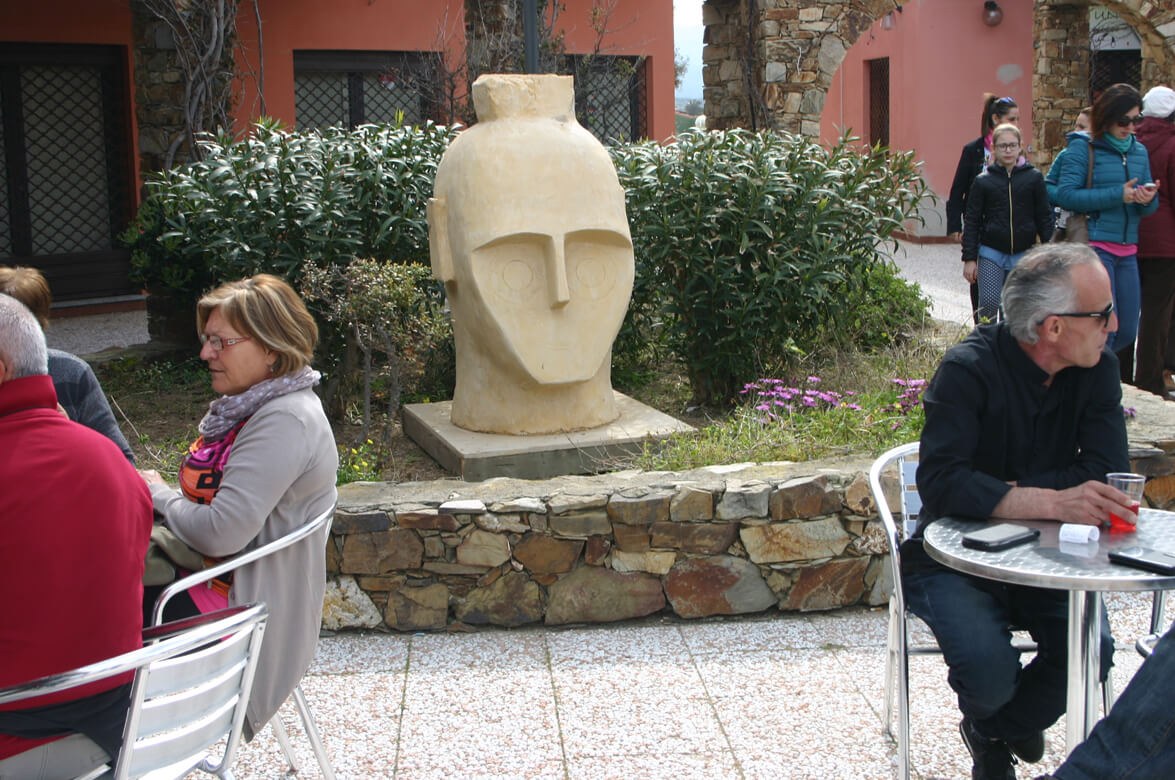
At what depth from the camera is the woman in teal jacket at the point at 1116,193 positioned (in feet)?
20.2

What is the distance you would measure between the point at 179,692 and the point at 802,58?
Answer: 39.1 ft

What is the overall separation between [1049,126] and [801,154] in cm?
938

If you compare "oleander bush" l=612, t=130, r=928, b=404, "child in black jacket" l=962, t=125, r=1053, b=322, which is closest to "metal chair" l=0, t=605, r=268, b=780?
"oleander bush" l=612, t=130, r=928, b=404

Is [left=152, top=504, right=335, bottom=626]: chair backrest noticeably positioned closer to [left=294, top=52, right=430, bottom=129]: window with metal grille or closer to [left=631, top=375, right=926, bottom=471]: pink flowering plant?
[left=631, top=375, right=926, bottom=471]: pink flowering plant

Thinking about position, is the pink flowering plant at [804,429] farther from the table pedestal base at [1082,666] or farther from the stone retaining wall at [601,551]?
the table pedestal base at [1082,666]

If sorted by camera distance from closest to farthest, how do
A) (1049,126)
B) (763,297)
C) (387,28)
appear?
(763,297)
(387,28)
(1049,126)

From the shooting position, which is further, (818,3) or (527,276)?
(818,3)

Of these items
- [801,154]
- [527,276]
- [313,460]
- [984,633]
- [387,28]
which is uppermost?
[387,28]

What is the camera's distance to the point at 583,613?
398 cm

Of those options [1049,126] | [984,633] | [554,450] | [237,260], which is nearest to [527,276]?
[554,450]

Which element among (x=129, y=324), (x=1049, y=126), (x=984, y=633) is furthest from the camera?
(x=1049, y=126)

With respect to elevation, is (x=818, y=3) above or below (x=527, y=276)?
above

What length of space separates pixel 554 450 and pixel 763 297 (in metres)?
1.44

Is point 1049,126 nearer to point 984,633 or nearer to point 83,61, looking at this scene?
point 83,61
